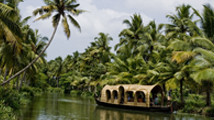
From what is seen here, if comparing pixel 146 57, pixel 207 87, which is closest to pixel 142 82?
pixel 146 57

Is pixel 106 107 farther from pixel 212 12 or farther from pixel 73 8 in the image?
pixel 212 12

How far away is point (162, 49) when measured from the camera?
1883 centimetres

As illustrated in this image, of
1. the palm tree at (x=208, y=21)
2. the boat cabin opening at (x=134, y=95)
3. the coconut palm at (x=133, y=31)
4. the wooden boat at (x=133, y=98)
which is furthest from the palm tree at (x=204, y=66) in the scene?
the coconut palm at (x=133, y=31)

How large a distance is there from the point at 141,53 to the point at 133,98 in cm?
563

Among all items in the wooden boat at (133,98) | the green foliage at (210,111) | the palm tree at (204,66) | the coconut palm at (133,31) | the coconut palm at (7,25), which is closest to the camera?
the coconut palm at (7,25)

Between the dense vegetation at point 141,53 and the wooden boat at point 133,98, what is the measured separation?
149 cm

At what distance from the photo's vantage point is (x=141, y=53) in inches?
857

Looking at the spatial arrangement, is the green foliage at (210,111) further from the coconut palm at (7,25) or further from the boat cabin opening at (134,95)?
the coconut palm at (7,25)

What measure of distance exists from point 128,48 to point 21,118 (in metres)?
15.1

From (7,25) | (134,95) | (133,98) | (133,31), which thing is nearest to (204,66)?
(134,95)

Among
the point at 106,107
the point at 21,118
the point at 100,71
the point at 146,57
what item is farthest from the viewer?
the point at 100,71

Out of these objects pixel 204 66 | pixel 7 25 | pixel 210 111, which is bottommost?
pixel 210 111

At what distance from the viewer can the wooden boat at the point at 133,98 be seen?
1519cm

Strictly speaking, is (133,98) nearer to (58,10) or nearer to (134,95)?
(134,95)
